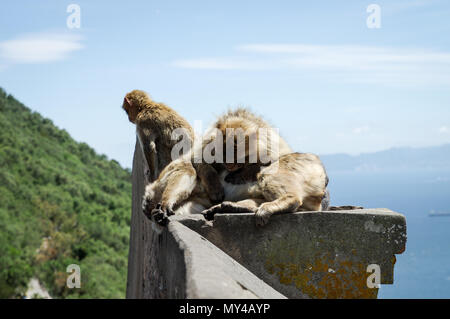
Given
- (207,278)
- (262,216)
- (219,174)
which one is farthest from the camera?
(219,174)

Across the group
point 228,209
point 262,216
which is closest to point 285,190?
point 262,216

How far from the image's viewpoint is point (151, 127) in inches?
252

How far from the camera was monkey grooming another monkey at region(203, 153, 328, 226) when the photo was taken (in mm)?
3883

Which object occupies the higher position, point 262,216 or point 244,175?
point 244,175

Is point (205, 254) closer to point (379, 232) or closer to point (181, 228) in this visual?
point (181, 228)

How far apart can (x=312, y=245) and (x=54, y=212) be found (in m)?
32.8

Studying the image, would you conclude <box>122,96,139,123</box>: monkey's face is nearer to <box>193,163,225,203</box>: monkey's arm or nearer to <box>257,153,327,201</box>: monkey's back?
<box>193,163,225,203</box>: monkey's arm

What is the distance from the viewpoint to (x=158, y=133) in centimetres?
636

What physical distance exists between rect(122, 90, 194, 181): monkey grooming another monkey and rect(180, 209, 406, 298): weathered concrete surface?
2.39m

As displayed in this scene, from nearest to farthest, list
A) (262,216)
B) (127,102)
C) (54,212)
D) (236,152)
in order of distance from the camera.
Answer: (262,216), (236,152), (127,102), (54,212)

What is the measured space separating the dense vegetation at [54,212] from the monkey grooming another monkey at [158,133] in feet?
72.5

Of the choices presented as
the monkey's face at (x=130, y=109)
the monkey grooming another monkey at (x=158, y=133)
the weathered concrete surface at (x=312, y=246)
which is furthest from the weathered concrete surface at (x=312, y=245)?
the monkey's face at (x=130, y=109)

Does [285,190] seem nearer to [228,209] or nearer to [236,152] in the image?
[228,209]
